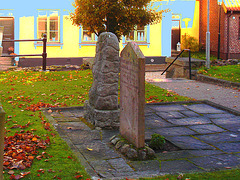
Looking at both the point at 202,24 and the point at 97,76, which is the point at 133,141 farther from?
the point at 202,24

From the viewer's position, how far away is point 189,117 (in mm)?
8625

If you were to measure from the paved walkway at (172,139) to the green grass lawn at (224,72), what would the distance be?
4750 mm

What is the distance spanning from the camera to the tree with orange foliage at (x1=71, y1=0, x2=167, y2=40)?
1576cm

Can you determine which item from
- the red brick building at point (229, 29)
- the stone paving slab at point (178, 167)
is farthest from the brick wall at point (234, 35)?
the stone paving slab at point (178, 167)

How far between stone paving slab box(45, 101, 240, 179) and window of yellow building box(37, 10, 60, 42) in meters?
15.7

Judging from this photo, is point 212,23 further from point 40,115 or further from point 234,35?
point 40,115

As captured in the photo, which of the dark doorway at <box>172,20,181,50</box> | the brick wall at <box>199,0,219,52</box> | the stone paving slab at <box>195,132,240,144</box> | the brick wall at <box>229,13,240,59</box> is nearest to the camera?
the stone paving slab at <box>195,132,240,144</box>

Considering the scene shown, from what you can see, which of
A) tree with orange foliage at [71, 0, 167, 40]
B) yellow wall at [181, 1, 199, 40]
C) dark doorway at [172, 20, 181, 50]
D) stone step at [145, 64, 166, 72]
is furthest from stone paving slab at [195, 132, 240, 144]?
dark doorway at [172, 20, 181, 50]

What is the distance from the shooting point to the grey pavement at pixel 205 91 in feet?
35.8

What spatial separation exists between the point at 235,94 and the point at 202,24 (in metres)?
19.7

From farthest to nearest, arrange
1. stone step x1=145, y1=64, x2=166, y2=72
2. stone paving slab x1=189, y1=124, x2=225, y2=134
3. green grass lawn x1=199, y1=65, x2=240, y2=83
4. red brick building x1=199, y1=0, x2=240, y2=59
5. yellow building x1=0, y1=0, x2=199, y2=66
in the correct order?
red brick building x1=199, y1=0, x2=240, y2=59, stone step x1=145, y1=64, x2=166, y2=72, yellow building x1=0, y1=0, x2=199, y2=66, green grass lawn x1=199, y1=65, x2=240, y2=83, stone paving slab x1=189, y1=124, x2=225, y2=134

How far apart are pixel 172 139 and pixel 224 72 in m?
10.1

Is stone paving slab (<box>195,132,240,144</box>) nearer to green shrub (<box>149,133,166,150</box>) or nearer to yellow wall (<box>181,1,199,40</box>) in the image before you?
green shrub (<box>149,133,166,150</box>)

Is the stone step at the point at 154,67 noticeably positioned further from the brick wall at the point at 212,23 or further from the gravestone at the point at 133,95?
the gravestone at the point at 133,95
